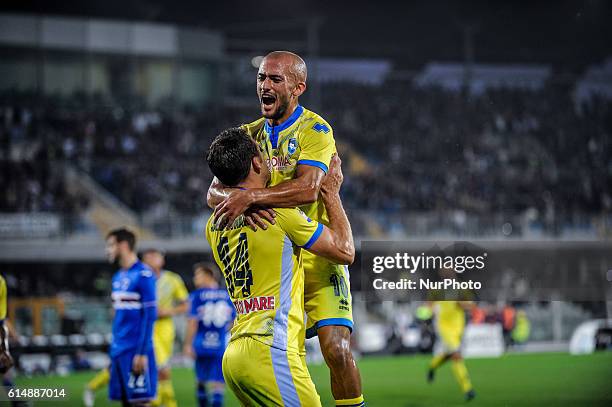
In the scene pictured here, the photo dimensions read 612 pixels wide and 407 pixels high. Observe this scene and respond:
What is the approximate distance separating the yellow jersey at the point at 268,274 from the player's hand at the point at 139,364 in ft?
12.4

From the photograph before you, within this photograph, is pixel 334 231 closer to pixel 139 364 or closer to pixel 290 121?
pixel 290 121

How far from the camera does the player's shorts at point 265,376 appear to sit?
12.9 feet

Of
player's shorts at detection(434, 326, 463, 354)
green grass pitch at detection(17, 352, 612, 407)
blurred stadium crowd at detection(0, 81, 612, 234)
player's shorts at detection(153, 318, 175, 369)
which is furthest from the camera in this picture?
blurred stadium crowd at detection(0, 81, 612, 234)

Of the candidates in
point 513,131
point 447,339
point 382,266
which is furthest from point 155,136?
point 382,266

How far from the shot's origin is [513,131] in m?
23.8

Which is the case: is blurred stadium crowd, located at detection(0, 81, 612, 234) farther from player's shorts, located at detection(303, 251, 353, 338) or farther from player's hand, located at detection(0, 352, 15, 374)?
player's shorts, located at detection(303, 251, 353, 338)

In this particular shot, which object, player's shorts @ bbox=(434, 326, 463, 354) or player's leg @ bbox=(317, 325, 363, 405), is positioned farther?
player's shorts @ bbox=(434, 326, 463, 354)

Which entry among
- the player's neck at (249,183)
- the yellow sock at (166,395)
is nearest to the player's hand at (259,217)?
the player's neck at (249,183)

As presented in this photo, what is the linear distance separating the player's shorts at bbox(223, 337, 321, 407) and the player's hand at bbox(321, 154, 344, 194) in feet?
4.33

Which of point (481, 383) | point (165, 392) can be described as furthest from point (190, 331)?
point (481, 383)

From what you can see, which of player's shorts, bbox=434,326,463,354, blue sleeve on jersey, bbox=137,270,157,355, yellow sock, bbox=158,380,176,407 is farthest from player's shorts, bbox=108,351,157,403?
player's shorts, bbox=434,326,463,354

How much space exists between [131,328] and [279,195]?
153 inches

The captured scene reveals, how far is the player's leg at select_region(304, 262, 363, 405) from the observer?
5227 mm

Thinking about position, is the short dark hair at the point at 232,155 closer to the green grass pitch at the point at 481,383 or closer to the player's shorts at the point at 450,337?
the green grass pitch at the point at 481,383
